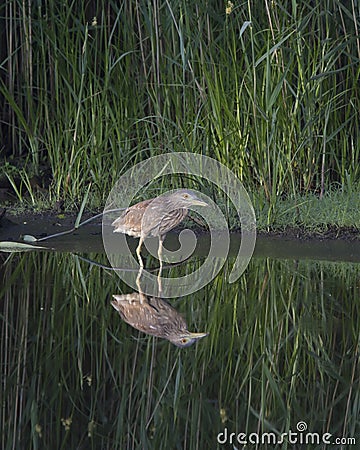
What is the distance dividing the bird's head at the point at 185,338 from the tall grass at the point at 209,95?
181 centimetres

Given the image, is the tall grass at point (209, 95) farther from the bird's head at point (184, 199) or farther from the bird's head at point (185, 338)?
the bird's head at point (185, 338)

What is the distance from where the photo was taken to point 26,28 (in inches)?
232

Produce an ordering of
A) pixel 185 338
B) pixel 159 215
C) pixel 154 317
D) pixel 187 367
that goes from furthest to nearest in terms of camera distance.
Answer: pixel 159 215 < pixel 154 317 < pixel 185 338 < pixel 187 367

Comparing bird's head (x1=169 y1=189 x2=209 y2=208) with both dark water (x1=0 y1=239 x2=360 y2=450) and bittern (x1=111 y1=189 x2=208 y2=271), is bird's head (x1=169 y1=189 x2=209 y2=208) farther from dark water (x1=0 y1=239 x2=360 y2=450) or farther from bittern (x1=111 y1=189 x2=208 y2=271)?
dark water (x1=0 y1=239 x2=360 y2=450)

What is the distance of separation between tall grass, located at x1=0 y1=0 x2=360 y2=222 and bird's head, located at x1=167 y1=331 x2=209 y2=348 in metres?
1.81

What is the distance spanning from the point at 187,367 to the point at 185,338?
33 cm

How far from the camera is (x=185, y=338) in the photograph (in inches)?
126

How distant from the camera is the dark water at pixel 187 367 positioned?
7.97 ft

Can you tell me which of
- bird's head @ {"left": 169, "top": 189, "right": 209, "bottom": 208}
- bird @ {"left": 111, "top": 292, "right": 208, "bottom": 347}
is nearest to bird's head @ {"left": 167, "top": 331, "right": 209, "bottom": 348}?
bird @ {"left": 111, "top": 292, "right": 208, "bottom": 347}

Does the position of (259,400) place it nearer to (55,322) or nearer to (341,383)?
(341,383)

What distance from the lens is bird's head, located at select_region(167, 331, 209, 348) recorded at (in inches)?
125

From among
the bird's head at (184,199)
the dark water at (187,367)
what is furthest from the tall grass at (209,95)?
the dark water at (187,367)

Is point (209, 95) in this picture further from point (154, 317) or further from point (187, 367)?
point (187, 367)

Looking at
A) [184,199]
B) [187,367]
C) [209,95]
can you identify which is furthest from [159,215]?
[187,367]
